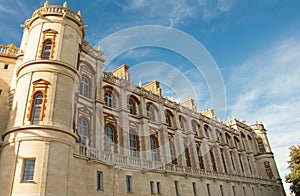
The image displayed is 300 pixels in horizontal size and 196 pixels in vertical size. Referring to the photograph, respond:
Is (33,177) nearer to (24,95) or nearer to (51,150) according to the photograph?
(51,150)

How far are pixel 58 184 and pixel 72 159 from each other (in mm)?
2246

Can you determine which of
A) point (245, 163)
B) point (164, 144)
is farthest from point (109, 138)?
point (245, 163)

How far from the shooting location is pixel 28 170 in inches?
622

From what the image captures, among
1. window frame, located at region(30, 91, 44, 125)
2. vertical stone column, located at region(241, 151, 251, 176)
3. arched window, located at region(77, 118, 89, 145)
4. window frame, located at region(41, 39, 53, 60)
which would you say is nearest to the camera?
window frame, located at region(30, 91, 44, 125)

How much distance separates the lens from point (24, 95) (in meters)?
18.4

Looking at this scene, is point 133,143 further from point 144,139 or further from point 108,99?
point 108,99

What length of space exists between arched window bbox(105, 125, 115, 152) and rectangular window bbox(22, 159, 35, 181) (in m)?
8.84

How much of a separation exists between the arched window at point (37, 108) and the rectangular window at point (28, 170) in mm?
2791

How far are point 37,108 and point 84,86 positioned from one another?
7159 mm

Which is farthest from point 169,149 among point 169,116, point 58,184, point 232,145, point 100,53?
point 232,145

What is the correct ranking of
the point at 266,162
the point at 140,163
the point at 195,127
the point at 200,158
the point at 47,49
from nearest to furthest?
the point at 47,49
the point at 140,163
the point at 200,158
the point at 195,127
the point at 266,162

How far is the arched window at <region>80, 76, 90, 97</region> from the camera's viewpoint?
79.7 ft

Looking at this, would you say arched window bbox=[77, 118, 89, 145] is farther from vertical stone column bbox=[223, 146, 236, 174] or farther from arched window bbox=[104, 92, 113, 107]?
vertical stone column bbox=[223, 146, 236, 174]

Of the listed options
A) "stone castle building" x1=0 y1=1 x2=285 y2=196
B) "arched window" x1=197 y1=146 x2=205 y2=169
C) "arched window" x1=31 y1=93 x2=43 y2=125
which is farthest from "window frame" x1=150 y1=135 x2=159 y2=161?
"arched window" x1=31 y1=93 x2=43 y2=125
